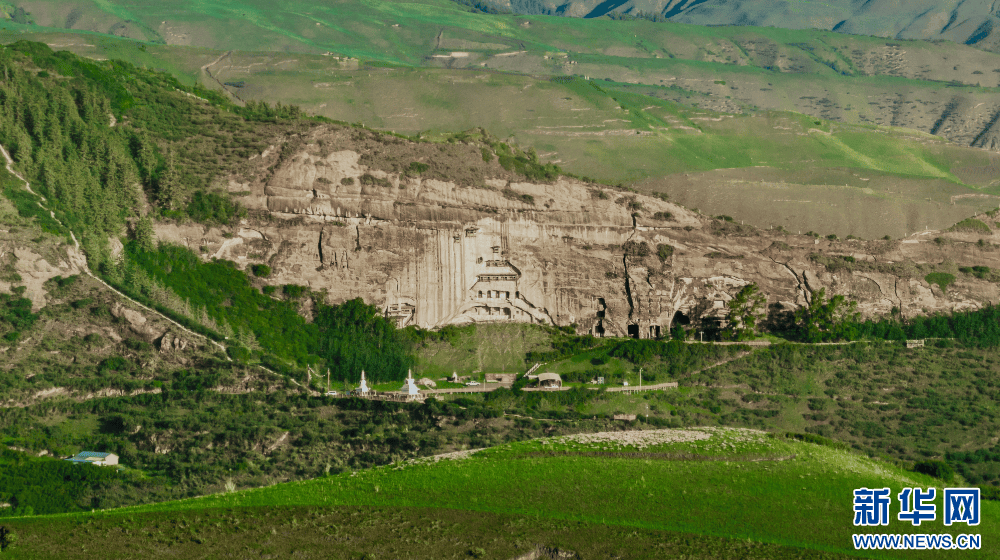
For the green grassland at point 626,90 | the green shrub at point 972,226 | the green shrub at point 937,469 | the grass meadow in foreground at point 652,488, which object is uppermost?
the green grassland at point 626,90

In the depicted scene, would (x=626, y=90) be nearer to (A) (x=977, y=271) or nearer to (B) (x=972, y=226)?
(B) (x=972, y=226)

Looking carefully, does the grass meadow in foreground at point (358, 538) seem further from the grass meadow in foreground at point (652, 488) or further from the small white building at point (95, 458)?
the small white building at point (95, 458)

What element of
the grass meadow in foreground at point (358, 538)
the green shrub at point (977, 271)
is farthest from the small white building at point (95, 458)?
the green shrub at point (977, 271)

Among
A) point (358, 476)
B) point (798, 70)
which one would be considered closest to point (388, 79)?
point (358, 476)

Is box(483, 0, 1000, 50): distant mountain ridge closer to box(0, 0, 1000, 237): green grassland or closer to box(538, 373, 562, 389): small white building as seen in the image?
box(0, 0, 1000, 237): green grassland

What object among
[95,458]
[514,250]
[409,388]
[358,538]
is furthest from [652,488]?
[514,250]

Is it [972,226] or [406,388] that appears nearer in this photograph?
[406,388]
